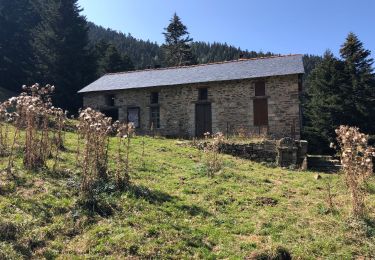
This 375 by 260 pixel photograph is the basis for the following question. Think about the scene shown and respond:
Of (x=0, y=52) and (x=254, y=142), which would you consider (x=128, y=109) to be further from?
(x=0, y=52)

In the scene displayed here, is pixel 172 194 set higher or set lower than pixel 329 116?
lower

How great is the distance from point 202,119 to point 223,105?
145 cm

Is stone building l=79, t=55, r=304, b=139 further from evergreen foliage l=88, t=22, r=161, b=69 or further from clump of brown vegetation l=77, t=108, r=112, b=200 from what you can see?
evergreen foliage l=88, t=22, r=161, b=69

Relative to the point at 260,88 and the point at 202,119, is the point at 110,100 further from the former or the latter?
the point at 260,88

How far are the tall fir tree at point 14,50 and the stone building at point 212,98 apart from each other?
35.4 ft

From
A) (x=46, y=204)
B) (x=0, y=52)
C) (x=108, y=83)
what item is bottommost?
(x=46, y=204)

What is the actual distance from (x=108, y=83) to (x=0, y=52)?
12932 millimetres

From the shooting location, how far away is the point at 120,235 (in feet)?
21.3

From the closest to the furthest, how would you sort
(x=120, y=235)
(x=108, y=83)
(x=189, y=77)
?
1. (x=120, y=235)
2. (x=189, y=77)
3. (x=108, y=83)

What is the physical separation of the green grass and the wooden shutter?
10026 mm

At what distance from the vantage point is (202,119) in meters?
22.0

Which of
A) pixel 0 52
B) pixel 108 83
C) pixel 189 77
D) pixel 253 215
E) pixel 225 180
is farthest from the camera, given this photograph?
pixel 0 52

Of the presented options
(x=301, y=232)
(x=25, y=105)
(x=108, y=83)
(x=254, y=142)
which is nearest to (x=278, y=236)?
(x=301, y=232)

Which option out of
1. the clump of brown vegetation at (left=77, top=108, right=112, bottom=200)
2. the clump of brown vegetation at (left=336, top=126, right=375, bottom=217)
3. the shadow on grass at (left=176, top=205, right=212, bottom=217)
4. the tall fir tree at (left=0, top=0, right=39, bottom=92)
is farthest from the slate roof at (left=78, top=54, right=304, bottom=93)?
the clump of brown vegetation at (left=77, top=108, right=112, bottom=200)
